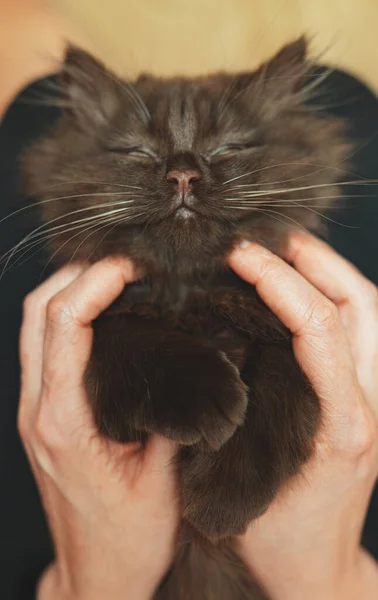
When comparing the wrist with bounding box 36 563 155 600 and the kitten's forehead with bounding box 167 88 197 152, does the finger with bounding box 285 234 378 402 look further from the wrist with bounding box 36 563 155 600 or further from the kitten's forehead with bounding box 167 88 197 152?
the wrist with bounding box 36 563 155 600

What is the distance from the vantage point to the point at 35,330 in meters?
1.30

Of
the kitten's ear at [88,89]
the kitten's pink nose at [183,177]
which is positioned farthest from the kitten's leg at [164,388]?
the kitten's ear at [88,89]

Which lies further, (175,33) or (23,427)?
(175,33)

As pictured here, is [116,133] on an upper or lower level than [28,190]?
upper

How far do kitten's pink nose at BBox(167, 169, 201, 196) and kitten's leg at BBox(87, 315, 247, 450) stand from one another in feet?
1.05

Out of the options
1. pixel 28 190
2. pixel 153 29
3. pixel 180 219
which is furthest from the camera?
pixel 153 29

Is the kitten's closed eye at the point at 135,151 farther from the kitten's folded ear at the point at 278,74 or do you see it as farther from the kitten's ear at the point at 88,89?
the kitten's folded ear at the point at 278,74

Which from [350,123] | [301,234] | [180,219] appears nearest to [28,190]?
[180,219]

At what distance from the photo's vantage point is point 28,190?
1337 mm

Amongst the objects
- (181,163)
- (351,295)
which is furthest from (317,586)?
(181,163)

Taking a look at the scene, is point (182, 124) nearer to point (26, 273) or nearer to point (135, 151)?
point (135, 151)

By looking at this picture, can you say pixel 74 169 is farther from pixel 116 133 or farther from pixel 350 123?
pixel 350 123

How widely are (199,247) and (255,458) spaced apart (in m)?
0.49

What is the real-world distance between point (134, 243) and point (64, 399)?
405 mm
